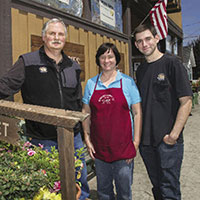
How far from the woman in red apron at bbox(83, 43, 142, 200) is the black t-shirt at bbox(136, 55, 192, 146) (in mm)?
118

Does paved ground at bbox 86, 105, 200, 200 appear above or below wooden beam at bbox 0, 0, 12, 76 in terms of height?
below

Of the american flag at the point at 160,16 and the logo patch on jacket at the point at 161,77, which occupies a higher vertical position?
the american flag at the point at 160,16

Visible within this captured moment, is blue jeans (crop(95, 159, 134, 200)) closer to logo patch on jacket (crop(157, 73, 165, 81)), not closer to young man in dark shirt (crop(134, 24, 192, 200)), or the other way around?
young man in dark shirt (crop(134, 24, 192, 200))

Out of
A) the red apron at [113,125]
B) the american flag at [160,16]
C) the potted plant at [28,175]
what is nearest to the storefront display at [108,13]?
the american flag at [160,16]

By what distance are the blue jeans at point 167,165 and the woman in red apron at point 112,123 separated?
0.26m

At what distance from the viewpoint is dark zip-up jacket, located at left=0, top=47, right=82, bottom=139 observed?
219cm

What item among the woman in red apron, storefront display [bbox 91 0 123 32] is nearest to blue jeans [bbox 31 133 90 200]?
the woman in red apron

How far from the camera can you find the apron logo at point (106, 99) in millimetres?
2172

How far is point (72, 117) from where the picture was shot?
1.17 meters

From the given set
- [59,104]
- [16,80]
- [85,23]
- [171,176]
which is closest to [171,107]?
[171,176]

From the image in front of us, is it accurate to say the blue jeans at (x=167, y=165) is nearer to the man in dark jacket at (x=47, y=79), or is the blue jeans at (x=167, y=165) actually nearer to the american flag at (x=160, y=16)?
the man in dark jacket at (x=47, y=79)

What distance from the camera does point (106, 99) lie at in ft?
7.16

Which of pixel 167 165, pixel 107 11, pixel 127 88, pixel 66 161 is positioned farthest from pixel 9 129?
pixel 107 11

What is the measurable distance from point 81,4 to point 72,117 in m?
3.99
